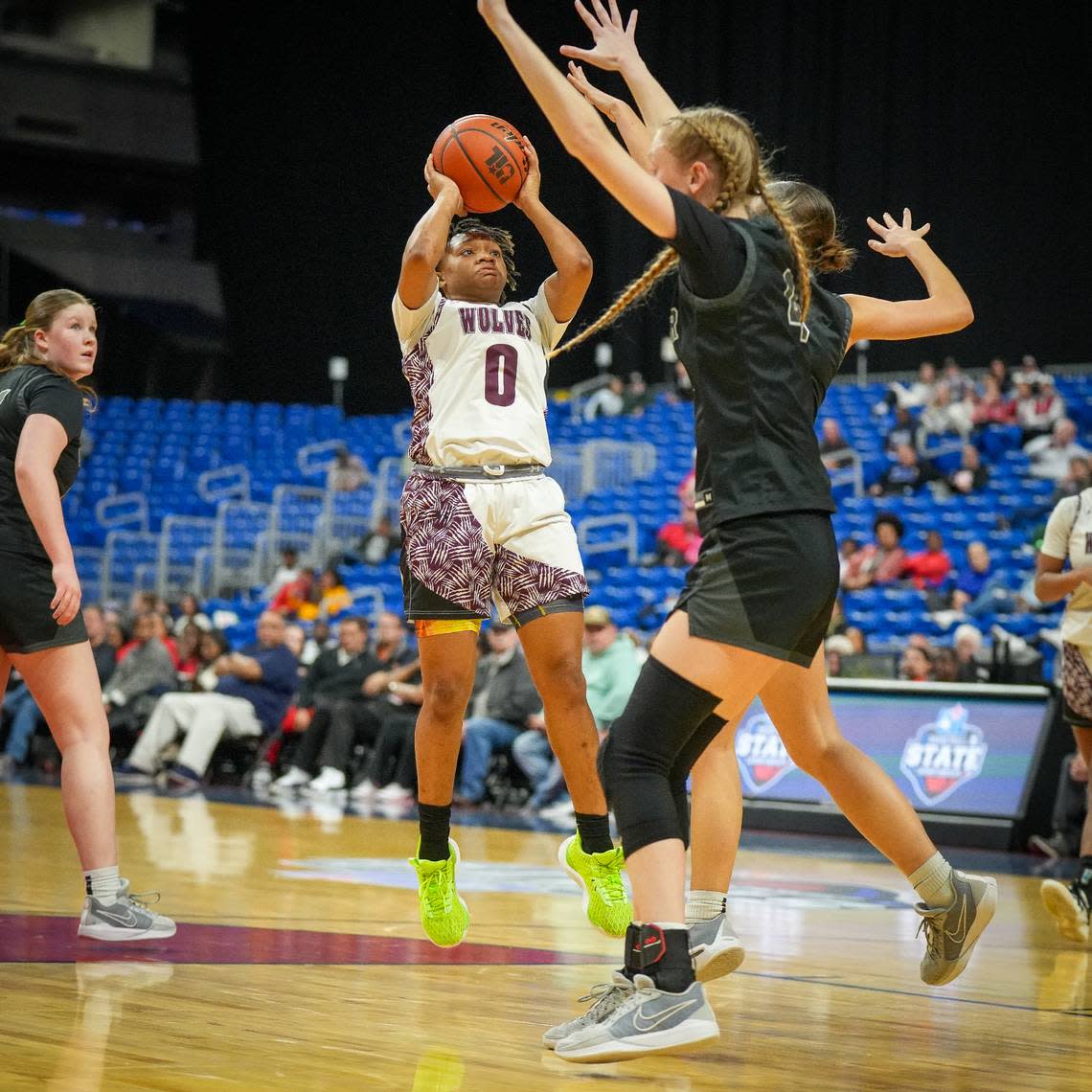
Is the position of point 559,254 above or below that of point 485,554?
above

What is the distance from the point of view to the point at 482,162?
4.22 m

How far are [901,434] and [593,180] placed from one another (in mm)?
8979

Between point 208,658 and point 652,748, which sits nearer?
point 652,748

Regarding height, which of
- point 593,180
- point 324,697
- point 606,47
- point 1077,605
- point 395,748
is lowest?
point 395,748

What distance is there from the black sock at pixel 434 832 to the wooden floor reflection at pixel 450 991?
29 centimetres

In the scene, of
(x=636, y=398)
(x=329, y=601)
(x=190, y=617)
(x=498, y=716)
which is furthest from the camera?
(x=636, y=398)

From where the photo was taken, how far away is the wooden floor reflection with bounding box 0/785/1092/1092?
9.38ft

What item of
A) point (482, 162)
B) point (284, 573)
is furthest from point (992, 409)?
point (482, 162)

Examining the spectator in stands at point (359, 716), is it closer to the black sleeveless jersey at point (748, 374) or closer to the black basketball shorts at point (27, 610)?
the black basketball shorts at point (27, 610)

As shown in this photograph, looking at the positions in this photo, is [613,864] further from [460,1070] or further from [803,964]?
[460,1070]

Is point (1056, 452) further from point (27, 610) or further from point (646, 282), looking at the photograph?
point (646, 282)

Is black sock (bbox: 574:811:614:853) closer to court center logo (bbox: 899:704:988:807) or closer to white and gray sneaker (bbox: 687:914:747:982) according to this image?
white and gray sneaker (bbox: 687:914:747:982)

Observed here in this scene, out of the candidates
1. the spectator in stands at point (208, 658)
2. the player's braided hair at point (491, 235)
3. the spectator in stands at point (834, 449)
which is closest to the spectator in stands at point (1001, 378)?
the spectator in stands at point (834, 449)

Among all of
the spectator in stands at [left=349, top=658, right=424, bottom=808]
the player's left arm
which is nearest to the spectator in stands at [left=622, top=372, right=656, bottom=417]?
the spectator in stands at [left=349, top=658, right=424, bottom=808]
